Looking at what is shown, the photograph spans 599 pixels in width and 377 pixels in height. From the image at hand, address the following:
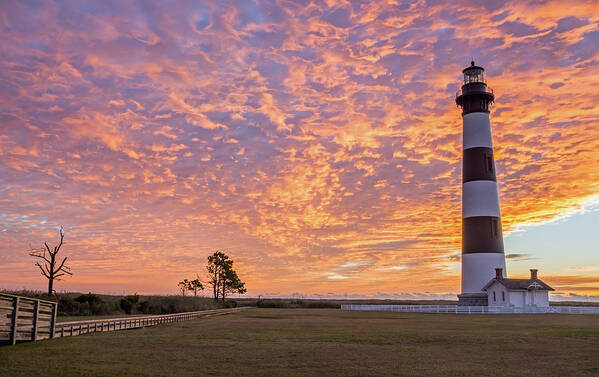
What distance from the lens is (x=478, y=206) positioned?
175 ft

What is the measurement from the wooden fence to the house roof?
145 ft

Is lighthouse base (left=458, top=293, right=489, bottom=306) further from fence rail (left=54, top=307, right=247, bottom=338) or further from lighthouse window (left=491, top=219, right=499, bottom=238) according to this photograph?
fence rail (left=54, top=307, right=247, bottom=338)

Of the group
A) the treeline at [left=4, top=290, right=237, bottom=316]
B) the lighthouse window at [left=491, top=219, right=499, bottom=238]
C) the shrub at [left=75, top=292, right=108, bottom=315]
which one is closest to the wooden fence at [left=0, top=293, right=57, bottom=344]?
the treeline at [left=4, top=290, right=237, bottom=316]

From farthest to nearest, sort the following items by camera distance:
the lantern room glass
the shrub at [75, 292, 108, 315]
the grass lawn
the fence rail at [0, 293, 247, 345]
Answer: the lantern room glass < the shrub at [75, 292, 108, 315] < the fence rail at [0, 293, 247, 345] < the grass lawn

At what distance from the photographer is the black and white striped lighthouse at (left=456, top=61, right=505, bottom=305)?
5306 centimetres

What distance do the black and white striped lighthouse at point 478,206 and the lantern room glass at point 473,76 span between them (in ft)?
6.76

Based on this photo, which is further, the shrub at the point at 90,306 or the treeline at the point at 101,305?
the shrub at the point at 90,306

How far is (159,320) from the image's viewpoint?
37531 millimetres

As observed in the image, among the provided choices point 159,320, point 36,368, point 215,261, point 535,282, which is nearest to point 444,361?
point 36,368

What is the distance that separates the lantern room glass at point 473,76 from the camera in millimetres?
58344

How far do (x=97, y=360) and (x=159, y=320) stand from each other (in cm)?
2322

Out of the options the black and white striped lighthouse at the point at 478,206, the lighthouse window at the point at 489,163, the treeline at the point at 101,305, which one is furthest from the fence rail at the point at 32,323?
the lighthouse window at the point at 489,163

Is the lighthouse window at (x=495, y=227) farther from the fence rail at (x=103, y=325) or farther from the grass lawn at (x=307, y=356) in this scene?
the fence rail at (x=103, y=325)

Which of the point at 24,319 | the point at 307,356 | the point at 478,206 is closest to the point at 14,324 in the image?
the point at 24,319
